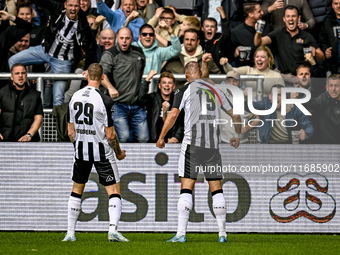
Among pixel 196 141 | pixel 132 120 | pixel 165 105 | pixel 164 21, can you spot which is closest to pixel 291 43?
pixel 164 21

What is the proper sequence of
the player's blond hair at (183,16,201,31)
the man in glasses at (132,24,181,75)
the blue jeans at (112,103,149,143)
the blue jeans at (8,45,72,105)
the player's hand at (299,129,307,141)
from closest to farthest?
the player's hand at (299,129,307,141) → the blue jeans at (112,103,149,143) → the man in glasses at (132,24,181,75) → the blue jeans at (8,45,72,105) → the player's blond hair at (183,16,201,31)

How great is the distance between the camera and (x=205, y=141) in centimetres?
843

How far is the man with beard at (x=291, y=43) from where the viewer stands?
1179 centimetres

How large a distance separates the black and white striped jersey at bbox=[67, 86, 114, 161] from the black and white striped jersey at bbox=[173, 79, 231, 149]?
2.97 feet

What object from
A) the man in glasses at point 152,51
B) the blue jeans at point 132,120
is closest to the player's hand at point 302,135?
the blue jeans at point 132,120

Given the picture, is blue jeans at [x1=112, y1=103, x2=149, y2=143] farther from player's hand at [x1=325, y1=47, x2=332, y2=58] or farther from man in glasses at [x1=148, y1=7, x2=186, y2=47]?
player's hand at [x1=325, y1=47, x2=332, y2=58]

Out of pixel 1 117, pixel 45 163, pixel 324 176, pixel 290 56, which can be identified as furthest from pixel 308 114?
pixel 1 117

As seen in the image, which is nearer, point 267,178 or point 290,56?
point 267,178

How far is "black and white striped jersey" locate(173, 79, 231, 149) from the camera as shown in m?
8.40

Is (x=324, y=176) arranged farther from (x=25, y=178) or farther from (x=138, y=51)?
(x=25, y=178)

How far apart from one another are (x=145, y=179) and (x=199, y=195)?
0.85 meters

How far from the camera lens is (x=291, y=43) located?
1187 centimetres

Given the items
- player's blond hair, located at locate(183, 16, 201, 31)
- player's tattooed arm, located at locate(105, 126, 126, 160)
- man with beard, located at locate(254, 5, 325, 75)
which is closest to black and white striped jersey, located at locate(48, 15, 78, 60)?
player's blond hair, located at locate(183, 16, 201, 31)

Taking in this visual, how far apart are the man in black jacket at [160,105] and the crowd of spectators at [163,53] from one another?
0.6 inches
